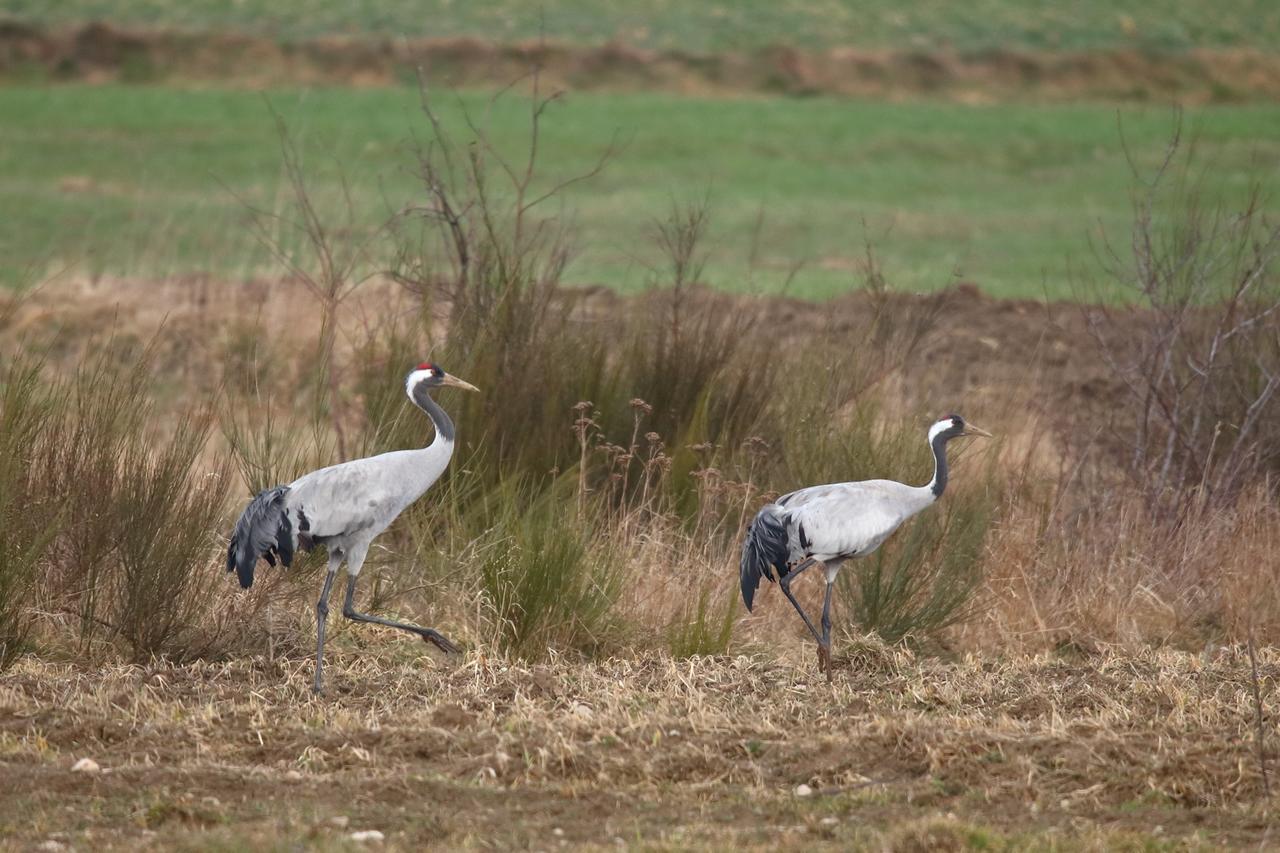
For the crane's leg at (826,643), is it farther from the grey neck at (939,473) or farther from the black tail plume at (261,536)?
the black tail plume at (261,536)

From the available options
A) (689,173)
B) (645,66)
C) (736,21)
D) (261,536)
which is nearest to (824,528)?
(261,536)

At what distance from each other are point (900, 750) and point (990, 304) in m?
9.39

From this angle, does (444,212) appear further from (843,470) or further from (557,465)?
(843,470)

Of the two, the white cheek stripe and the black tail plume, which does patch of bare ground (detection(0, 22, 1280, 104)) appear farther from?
the black tail plume

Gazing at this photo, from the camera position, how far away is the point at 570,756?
5.75 meters

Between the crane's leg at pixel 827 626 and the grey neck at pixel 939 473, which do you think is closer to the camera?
the crane's leg at pixel 827 626

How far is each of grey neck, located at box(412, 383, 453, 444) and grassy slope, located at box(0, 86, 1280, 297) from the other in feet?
30.6

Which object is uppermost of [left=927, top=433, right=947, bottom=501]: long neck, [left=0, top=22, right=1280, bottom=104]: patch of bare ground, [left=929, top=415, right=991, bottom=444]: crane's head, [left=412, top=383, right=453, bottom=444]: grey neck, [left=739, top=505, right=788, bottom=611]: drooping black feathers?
[left=412, top=383, right=453, bottom=444]: grey neck

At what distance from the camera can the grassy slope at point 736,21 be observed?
1521 inches

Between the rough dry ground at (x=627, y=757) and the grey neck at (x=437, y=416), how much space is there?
920mm

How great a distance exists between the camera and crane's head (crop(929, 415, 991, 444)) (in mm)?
7672

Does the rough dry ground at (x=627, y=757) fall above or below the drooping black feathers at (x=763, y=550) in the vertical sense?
below

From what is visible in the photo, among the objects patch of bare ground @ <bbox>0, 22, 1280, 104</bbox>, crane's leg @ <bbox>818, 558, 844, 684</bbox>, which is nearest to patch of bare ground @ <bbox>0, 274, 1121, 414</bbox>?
crane's leg @ <bbox>818, 558, 844, 684</bbox>

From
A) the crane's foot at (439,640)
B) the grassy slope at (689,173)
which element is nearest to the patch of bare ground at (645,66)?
the grassy slope at (689,173)
